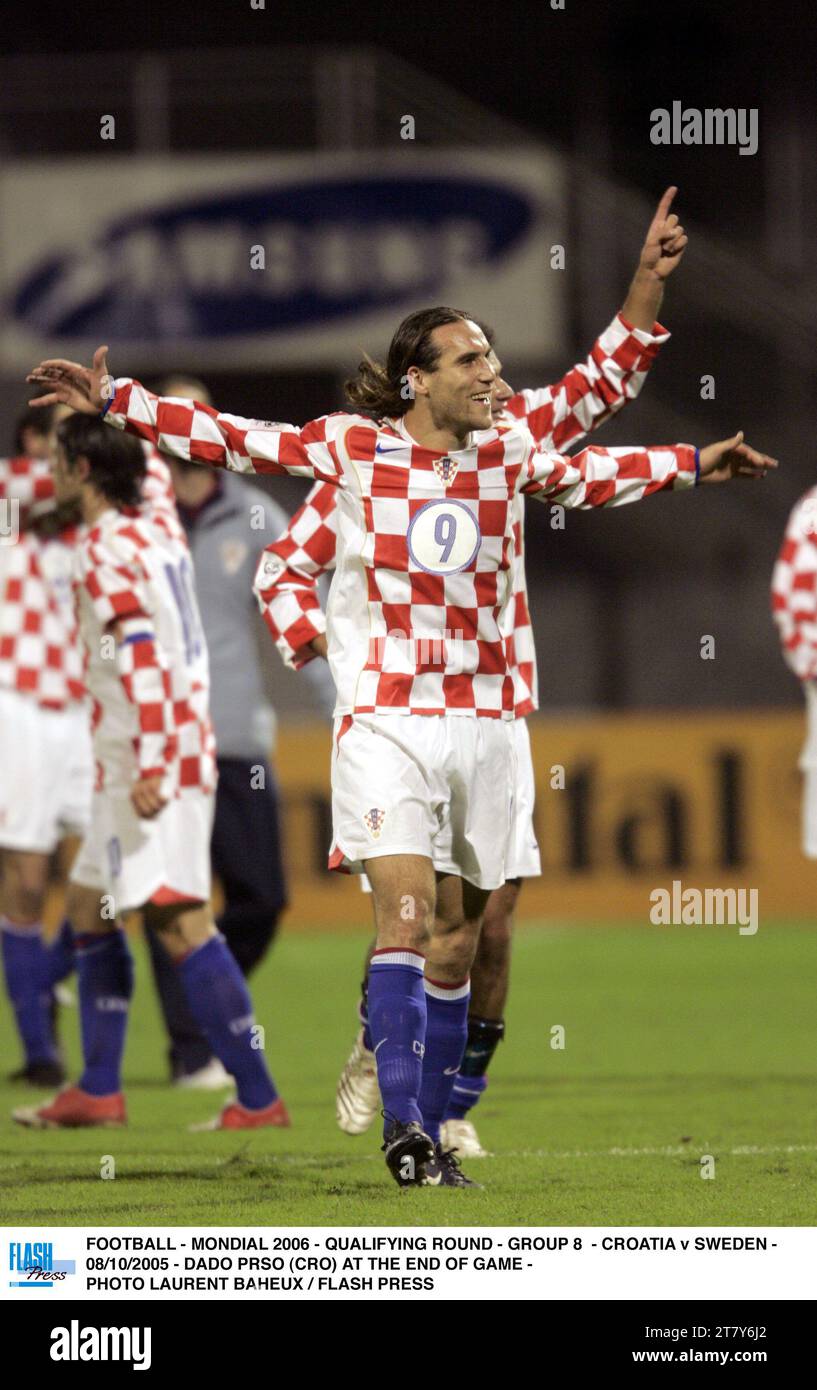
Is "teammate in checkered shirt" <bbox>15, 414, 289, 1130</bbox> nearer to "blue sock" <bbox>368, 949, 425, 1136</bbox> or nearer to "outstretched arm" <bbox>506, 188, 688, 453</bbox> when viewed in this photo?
"outstretched arm" <bbox>506, 188, 688, 453</bbox>

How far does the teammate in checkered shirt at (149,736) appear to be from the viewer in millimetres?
6207

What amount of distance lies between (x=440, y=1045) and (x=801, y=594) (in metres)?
3.30

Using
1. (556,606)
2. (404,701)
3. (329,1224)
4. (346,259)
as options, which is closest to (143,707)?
(404,701)

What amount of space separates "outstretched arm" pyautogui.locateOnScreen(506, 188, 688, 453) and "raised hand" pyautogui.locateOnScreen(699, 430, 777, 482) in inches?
25.0

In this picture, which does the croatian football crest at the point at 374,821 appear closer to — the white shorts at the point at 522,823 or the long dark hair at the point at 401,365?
the white shorts at the point at 522,823

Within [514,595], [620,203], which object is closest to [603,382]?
[514,595]

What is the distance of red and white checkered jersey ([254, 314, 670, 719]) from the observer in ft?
19.0

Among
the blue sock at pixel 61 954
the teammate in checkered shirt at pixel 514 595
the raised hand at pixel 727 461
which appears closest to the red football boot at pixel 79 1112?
the teammate in checkered shirt at pixel 514 595

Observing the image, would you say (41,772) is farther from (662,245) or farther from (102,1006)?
(662,245)

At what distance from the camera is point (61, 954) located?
8.34 meters

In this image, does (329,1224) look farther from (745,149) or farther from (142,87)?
(745,149)

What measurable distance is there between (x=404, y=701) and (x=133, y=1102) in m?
2.81

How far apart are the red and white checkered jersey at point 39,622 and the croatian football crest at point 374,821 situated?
3.27 metres
